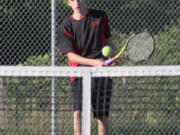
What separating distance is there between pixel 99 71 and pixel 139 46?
1.09 metres

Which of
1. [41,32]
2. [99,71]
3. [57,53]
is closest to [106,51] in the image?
[99,71]

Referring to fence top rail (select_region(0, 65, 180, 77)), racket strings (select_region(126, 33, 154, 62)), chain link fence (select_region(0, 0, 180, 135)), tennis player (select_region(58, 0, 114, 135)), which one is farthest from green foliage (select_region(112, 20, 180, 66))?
fence top rail (select_region(0, 65, 180, 77))

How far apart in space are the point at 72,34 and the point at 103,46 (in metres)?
0.27

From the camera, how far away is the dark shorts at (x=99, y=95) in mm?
2848

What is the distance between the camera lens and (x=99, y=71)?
7.43 feet

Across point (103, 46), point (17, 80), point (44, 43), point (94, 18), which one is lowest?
point (17, 80)

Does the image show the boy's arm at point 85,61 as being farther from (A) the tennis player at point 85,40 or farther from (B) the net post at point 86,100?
(B) the net post at point 86,100

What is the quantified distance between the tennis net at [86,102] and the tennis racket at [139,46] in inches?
8.2

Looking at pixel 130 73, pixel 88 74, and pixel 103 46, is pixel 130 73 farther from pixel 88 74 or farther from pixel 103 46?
pixel 103 46

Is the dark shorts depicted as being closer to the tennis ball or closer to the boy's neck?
the tennis ball

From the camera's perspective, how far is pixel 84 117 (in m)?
2.32

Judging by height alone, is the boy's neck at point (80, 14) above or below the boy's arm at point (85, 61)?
above

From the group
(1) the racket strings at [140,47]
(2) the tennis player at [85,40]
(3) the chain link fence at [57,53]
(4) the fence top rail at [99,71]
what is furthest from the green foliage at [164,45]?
(4) the fence top rail at [99,71]

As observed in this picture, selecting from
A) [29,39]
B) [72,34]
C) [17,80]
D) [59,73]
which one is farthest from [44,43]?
[59,73]
